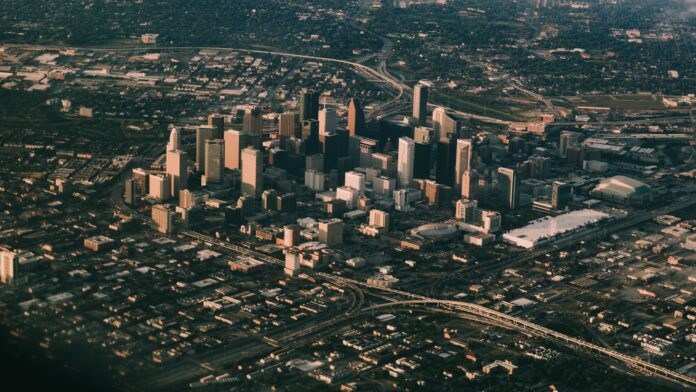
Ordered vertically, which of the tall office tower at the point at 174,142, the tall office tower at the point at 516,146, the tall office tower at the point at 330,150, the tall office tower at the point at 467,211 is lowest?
the tall office tower at the point at 516,146

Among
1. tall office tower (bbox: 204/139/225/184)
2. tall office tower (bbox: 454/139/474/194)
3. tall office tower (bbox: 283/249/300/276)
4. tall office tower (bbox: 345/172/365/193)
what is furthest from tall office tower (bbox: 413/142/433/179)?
tall office tower (bbox: 283/249/300/276)

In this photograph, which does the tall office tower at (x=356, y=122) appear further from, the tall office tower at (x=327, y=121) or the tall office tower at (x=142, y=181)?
the tall office tower at (x=142, y=181)

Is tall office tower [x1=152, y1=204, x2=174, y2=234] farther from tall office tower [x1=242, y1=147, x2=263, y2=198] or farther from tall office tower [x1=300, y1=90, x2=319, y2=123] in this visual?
tall office tower [x1=300, y1=90, x2=319, y2=123]

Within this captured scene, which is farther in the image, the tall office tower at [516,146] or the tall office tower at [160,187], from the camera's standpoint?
the tall office tower at [516,146]

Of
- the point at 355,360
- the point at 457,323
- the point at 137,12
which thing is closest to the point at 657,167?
the point at 457,323

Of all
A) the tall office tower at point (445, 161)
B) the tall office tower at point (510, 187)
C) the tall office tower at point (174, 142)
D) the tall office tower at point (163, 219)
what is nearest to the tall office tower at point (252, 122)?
the tall office tower at point (174, 142)

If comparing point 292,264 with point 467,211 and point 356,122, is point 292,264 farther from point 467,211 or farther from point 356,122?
point 356,122
